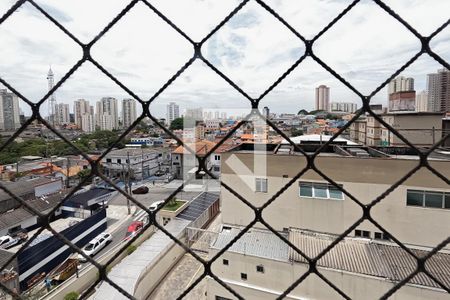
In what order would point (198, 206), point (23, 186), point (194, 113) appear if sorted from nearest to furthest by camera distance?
point (194, 113) < point (198, 206) < point (23, 186)

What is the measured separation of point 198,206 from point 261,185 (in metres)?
3.23

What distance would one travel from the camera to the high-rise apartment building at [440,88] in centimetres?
192

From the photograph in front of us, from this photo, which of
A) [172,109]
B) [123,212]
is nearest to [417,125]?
[172,109]

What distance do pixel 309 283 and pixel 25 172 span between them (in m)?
11.2

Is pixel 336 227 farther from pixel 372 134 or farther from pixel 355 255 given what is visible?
pixel 372 134

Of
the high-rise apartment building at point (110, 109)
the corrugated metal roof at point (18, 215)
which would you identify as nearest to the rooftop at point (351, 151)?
the high-rise apartment building at point (110, 109)

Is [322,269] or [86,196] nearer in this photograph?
[322,269]

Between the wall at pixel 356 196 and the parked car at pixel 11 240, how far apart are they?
4.90m

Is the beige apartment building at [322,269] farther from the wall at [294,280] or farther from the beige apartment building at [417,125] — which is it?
the beige apartment building at [417,125]

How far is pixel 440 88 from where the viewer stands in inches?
83.0

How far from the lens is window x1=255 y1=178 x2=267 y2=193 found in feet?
14.7

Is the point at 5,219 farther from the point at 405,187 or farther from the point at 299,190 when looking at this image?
the point at 405,187

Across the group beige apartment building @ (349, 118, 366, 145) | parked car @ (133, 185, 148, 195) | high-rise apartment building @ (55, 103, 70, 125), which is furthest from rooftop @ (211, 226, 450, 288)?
parked car @ (133, 185, 148, 195)

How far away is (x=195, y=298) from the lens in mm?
4078
